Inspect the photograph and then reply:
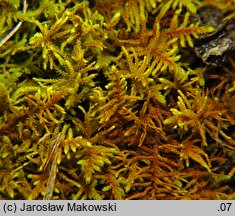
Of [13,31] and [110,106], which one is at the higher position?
[13,31]

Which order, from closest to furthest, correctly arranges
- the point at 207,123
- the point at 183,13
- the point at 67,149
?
the point at 67,149, the point at 207,123, the point at 183,13

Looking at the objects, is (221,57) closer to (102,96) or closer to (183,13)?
(183,13)

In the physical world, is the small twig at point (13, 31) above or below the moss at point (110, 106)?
above

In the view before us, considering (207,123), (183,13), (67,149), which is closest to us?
(67,149)

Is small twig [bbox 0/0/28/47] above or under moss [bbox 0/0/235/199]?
above
